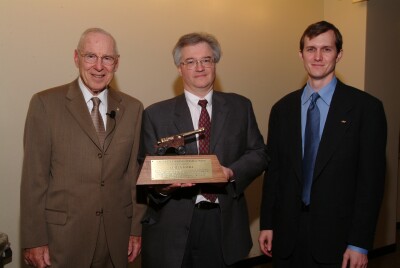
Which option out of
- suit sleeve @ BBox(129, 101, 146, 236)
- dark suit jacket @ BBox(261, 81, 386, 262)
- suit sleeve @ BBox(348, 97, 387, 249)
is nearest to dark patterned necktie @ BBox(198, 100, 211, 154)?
suit sleeve @ BBox(129, 101, 146, 236)

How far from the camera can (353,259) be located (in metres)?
1.98

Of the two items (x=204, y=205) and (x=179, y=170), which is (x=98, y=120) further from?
(x=204, y=205)

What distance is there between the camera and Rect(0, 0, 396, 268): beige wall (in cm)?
280

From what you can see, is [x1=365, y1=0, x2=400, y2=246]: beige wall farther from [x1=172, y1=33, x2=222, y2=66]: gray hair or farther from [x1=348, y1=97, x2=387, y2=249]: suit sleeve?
[x1=172, y1=33, x2=222, y2=66]: gray hair

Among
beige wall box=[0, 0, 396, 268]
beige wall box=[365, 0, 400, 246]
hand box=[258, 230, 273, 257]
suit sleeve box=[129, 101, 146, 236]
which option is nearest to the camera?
suit sleeve box=[129, 101, 146, 236]

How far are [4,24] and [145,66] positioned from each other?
1.12 metres

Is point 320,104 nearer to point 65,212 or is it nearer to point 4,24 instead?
point 65,212

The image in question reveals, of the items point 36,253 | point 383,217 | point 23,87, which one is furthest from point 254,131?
point 383,217

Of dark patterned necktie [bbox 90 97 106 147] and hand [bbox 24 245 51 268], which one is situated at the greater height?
dark patterned necktie [bbox 90 97 106 147]

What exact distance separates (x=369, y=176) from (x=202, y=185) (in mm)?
887

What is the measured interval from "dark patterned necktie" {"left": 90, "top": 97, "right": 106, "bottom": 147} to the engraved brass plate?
0.39 m

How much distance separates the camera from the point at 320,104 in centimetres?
215

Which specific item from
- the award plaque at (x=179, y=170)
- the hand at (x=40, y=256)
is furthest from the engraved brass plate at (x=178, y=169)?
the hand at (x=40, y=256)

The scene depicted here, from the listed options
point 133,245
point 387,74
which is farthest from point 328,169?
point 387,74
